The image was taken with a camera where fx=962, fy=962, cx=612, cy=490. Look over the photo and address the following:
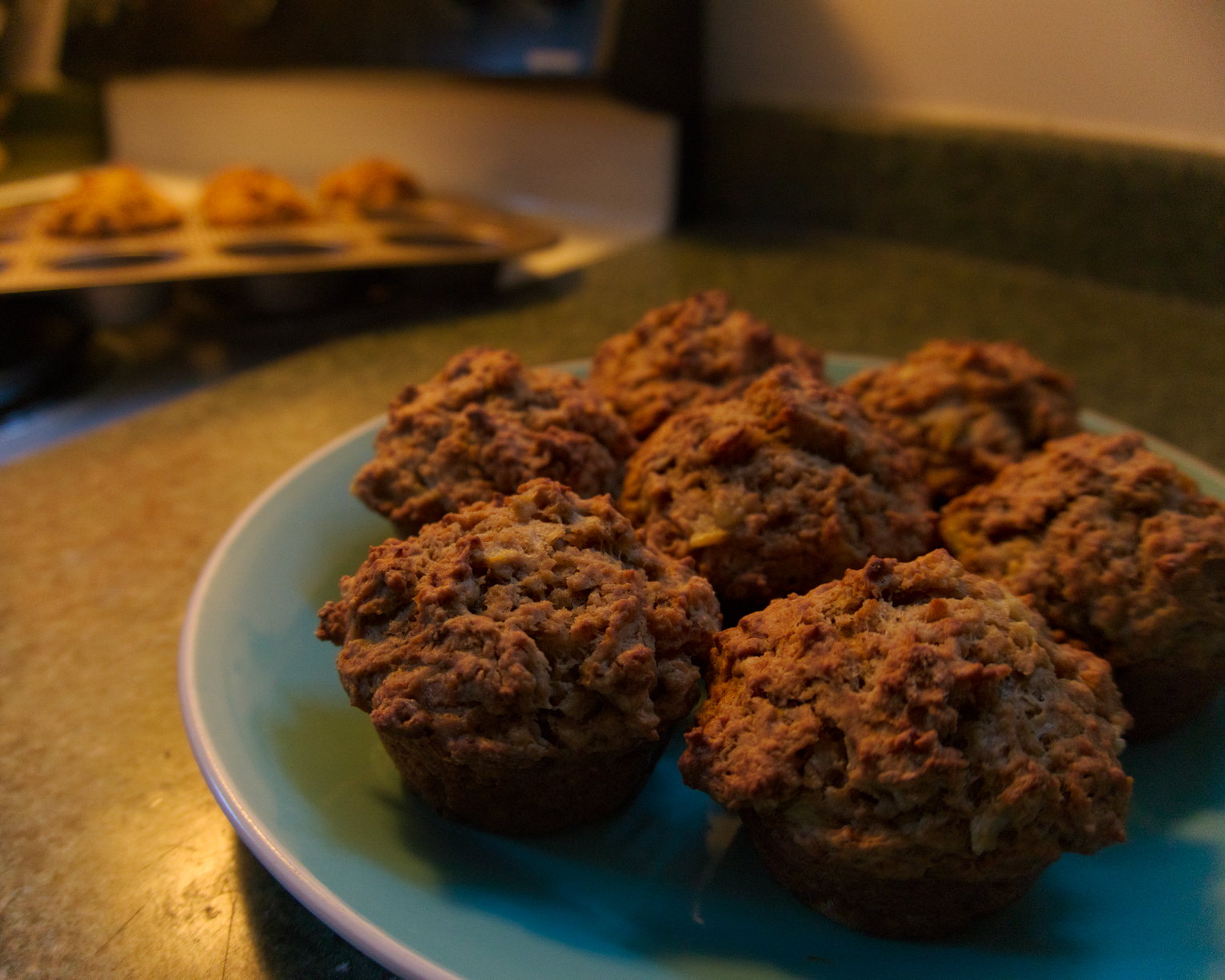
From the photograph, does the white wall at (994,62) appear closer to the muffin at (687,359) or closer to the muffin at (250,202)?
→ the muffin at (687,359)

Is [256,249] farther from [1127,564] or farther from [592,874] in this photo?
[1127,564]

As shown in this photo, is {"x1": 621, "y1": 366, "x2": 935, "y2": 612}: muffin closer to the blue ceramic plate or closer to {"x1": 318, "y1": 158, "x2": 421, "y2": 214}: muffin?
the blue ceramic plate

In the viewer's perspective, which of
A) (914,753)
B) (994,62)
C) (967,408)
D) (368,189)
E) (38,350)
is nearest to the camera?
(914,753)

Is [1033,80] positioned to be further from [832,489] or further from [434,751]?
[434,751]

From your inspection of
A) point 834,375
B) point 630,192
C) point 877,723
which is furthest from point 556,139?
point 877,723

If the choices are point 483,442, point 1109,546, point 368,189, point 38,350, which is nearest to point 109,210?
point 38,350

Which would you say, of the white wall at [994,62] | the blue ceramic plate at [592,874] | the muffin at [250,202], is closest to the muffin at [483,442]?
the blue ceramic plate at [592,874]

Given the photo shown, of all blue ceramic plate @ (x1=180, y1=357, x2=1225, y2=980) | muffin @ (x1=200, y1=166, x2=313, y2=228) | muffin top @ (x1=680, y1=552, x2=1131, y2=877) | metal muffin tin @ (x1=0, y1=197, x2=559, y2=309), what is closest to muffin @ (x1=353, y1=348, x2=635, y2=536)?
blue ceramic plate @ (x1=180, y1=357, x2=1225, y2=980)
